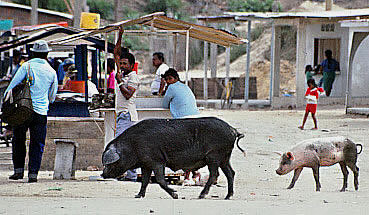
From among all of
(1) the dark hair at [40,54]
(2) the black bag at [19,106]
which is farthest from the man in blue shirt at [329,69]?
(2) the black bag at [19,106]

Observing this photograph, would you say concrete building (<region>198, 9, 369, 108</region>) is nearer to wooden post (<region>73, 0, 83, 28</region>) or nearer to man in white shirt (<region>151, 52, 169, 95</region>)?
wooden post (<region>73, 0, 83, 28</region>)

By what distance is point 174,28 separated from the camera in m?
10.4

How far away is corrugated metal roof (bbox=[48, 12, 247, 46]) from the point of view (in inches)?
371

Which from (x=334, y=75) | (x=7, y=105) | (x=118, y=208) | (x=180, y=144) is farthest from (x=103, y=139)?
(x=334, y=75)

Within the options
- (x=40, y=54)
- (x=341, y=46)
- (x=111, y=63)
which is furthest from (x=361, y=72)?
(x=40, y=54)

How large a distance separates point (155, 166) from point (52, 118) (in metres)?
3.68

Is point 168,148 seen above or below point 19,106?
below

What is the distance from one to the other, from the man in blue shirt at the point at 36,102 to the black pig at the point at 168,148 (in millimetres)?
1608

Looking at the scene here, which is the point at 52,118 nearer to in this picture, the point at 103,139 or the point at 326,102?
the point at 103,139

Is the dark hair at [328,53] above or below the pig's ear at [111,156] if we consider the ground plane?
above

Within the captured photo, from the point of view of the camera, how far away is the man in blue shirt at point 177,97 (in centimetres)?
929

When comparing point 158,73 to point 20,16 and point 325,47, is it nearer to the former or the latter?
point 325,47

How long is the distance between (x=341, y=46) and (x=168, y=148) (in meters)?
18.4

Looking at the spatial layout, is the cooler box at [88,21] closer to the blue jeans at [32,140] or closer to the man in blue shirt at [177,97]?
the man in blue shirt at [177,97]
